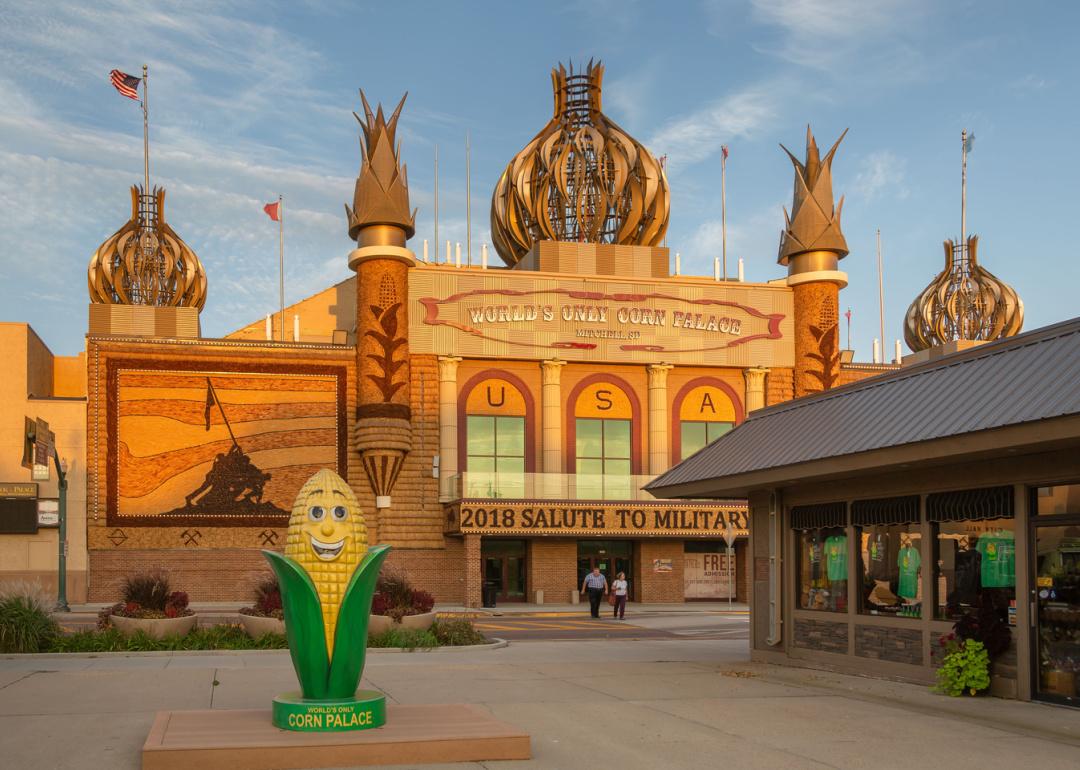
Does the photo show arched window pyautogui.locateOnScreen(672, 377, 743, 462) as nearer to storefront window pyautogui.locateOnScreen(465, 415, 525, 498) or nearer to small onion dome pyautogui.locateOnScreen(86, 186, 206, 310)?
storefront window pyautogui.locateOnScreen(465, 415, 525, 498)

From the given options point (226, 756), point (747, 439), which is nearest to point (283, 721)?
point (226, 756)

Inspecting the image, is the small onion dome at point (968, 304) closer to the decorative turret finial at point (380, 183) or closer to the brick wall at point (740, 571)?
the brick wall at point (740, 571)

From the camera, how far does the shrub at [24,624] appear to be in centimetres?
2330

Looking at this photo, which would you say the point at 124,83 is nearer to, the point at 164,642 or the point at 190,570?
the point at 190,570

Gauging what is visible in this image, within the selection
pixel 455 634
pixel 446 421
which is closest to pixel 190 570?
pixel 446 421

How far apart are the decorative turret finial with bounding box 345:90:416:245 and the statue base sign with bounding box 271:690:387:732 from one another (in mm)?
36170

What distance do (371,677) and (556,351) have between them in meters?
31.2

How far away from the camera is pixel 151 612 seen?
26219mm

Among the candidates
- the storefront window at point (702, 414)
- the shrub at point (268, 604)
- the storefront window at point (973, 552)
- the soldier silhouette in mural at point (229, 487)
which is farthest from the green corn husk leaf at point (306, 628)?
the storefront window at point (702, 414)

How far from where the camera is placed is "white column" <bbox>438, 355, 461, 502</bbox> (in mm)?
48906

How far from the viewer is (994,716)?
50.5ft

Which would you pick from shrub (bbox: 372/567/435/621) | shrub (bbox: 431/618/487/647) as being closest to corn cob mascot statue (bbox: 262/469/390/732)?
shrub (bbox: 431/618/487/647)

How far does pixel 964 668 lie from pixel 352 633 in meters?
8.83

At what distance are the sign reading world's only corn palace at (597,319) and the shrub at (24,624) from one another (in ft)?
84.2
